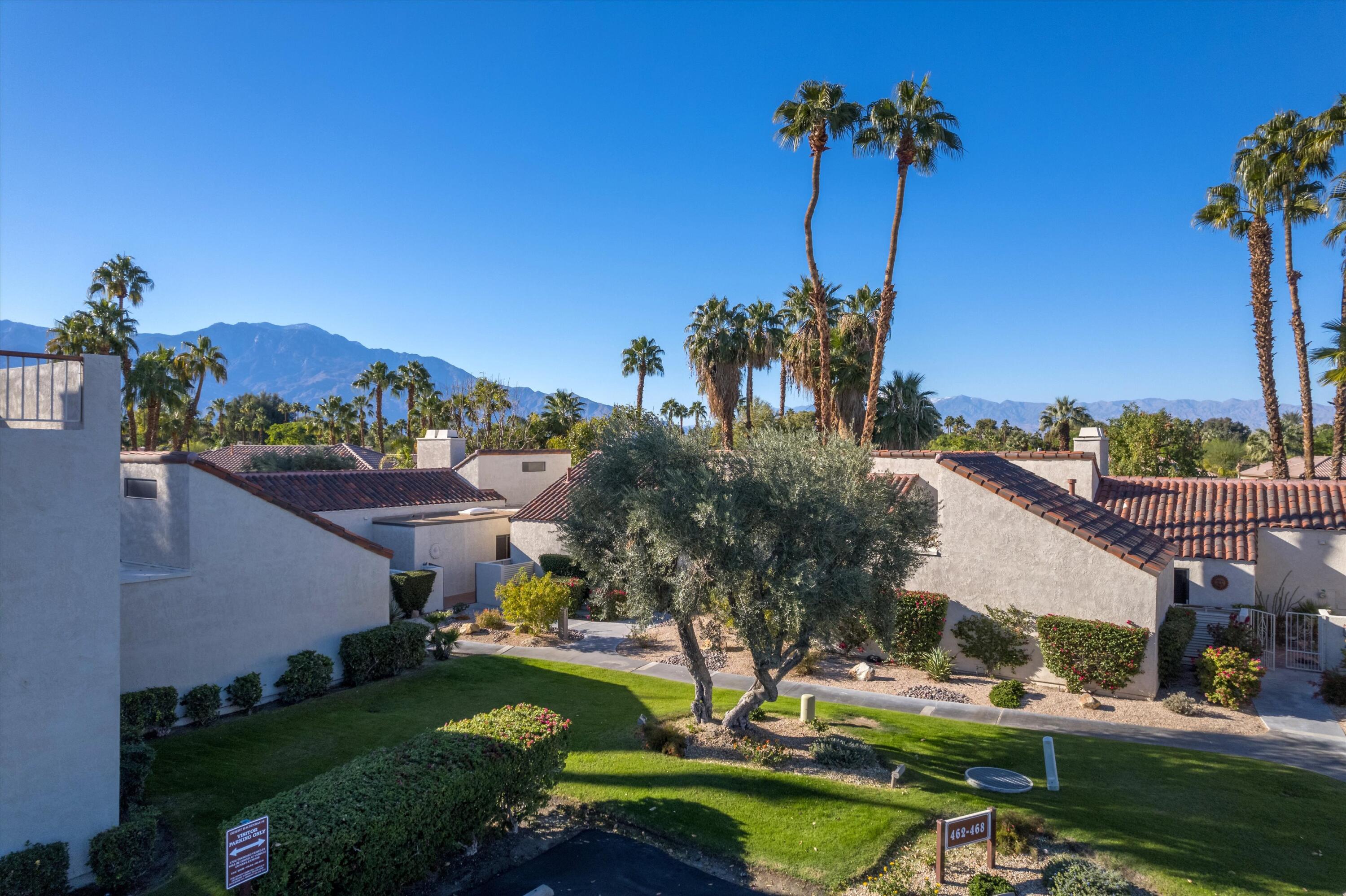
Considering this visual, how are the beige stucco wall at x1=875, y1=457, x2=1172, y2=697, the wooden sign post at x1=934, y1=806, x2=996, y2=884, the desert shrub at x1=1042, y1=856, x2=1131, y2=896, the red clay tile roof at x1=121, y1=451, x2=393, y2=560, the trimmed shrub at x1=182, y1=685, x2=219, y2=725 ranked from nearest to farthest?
the desert shrub at x1=1042, y1=856, x2=1131, y2=896 < the wooden sign post at x1=934, y1=806, x2=996, y2=884 < the trimmed shrub at x1=182, y1=685, x2=219, y2=725 < the red clay tile roof at x1=121, y1=451, x2=393, y2=560 < the beige stucco wall at x1=875, y1=457, x2=1172, y2=697

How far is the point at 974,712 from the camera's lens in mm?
14867

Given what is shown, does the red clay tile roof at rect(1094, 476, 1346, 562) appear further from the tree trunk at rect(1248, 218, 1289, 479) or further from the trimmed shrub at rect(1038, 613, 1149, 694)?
the trimmed shrub at rect(1038, 613, 1149, 694)

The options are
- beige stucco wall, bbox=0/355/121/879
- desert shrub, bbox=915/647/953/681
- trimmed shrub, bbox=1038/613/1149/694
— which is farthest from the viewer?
desert shrub, bbox=915/647/953/681

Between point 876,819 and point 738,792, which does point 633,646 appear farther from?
point 876,819

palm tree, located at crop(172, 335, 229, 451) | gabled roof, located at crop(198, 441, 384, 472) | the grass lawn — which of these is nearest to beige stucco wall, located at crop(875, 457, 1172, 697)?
the grass lawn

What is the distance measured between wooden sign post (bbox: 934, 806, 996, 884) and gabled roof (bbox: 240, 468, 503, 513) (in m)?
20.0

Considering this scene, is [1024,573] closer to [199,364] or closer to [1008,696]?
[1008,696]

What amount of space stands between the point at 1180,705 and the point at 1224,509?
10318 mm

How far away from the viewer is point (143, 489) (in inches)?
539

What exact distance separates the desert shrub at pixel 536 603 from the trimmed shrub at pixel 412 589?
120 inches

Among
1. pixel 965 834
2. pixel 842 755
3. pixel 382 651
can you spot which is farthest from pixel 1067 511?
pixel 382 651

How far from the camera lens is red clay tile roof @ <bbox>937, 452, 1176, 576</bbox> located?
15930 millimetres

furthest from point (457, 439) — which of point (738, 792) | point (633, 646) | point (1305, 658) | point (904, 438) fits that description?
point (1305, 658)

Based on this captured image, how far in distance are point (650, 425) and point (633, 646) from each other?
35.2 ft
